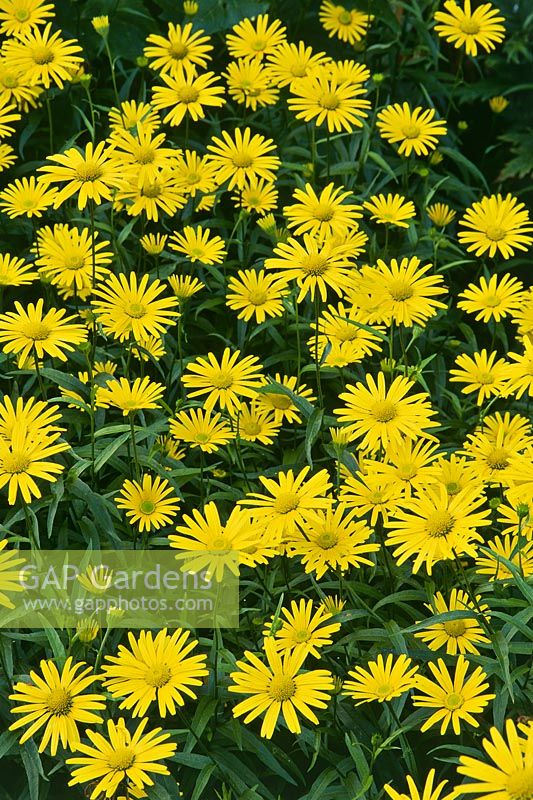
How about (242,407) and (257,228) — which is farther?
(257,228)

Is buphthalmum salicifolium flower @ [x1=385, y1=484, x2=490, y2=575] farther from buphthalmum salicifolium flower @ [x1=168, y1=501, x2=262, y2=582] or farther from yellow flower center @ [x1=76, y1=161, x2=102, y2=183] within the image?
yellow flower center @ [x1=76, y1=161, x2=102, y2=183]

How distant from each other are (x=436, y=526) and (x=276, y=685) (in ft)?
0.92

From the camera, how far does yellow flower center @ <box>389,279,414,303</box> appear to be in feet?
5.53

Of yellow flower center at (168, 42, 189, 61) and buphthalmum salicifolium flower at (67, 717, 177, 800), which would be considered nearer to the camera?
buphthalmum salicifolium flower at (67, 717, 177, 800)

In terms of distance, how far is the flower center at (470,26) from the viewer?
2232mm

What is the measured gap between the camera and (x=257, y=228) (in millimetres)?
2213

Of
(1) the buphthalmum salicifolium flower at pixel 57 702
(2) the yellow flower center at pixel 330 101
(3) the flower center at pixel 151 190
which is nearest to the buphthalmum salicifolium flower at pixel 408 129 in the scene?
(2) the yellow flower center at pixel 330 101

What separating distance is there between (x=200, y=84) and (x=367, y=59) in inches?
28.0

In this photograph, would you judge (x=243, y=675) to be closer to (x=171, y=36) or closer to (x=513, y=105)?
(x=171, y=36)

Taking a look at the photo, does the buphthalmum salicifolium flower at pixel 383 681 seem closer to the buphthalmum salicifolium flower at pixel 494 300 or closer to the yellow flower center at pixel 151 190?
the buphthalmum salicifolium flower at pixel 494 300

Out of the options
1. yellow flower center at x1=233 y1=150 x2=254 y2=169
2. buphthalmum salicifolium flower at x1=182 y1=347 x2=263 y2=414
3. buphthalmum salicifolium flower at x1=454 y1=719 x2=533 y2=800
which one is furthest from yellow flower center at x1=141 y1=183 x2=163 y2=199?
buphthalmum salicifolium flower at x1=454 y1=719 x2=533 y2=800

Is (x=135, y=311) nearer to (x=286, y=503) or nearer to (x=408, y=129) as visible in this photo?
(x=286, y=503)

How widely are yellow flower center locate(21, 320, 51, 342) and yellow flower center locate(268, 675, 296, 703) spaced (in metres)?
0.63

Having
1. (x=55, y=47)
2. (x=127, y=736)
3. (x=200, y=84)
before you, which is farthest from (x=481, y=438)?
(x=55, y=47)
